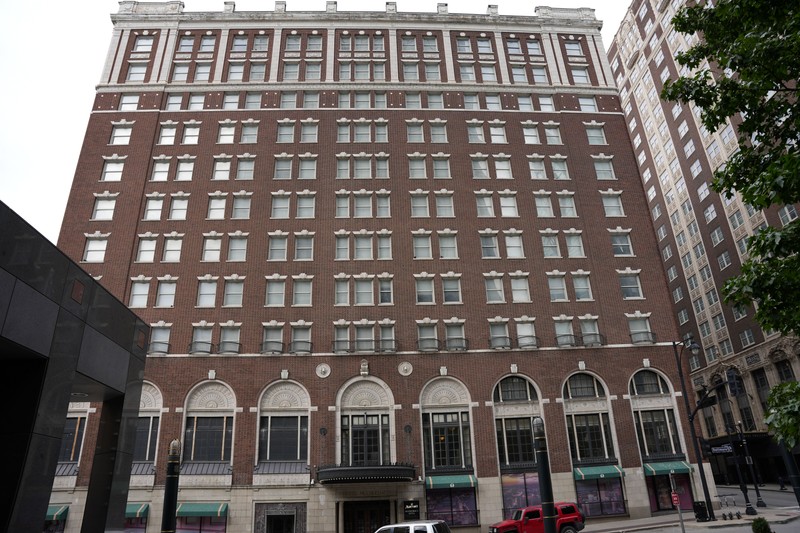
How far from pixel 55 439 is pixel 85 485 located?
28273mm

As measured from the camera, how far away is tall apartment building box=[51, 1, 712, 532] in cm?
3688

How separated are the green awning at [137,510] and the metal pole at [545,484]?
31.5m

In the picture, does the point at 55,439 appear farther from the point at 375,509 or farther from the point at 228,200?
the point at 228,200

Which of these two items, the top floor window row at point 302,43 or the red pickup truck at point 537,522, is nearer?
the red pickup truck at point 537,522

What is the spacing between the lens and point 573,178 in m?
47.2

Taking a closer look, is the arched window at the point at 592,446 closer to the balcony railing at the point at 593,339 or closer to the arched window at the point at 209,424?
the balcony railing at the point at 593,339

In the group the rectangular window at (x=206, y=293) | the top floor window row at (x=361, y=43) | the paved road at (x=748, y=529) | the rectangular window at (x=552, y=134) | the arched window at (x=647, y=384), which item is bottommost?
the paved road at (x=748, y=529)

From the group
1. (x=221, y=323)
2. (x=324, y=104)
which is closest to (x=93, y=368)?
(x=221, y=323)

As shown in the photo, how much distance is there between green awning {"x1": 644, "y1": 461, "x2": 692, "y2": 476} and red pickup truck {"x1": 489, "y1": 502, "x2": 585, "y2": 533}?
12395mm

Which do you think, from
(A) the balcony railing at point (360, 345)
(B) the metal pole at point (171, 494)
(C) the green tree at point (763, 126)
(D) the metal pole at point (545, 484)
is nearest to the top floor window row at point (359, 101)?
(A) the balcony railing at point (360, 345)

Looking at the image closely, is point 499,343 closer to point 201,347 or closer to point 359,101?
point 201,347

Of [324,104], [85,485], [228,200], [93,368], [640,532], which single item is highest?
[324,104]

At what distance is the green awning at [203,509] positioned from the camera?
34.3 meters

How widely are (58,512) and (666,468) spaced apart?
3984cm
